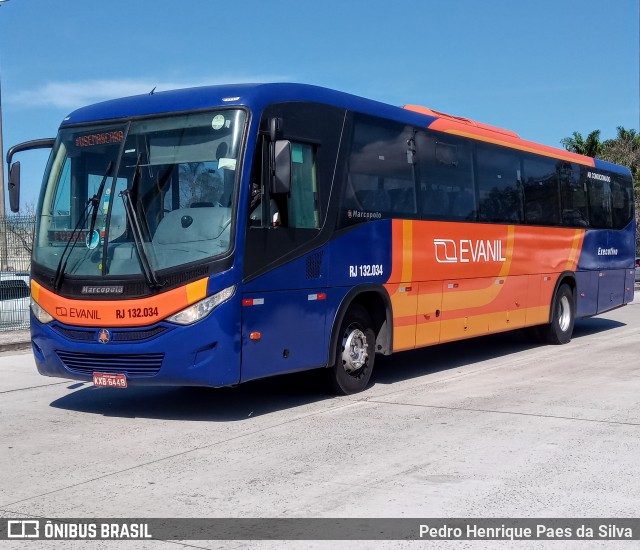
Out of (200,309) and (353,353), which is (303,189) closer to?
(200,309)

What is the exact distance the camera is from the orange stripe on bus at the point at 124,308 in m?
8.62

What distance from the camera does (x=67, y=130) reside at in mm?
10031

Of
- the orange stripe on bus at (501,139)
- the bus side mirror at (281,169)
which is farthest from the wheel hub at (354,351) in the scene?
the orange stripe on bus at (501,139)

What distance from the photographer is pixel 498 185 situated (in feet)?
46.9

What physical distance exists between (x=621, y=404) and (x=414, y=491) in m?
4.42

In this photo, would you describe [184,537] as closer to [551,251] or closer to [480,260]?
[480,260]

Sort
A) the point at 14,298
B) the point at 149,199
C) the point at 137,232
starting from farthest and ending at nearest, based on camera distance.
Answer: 1. the point at 14,298
2. the point at 149,199
3. the point at 137,232

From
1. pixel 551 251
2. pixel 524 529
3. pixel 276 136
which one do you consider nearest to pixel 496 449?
pixel 524 529

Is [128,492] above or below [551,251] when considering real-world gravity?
below

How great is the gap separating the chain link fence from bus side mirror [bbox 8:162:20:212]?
6.70 meters

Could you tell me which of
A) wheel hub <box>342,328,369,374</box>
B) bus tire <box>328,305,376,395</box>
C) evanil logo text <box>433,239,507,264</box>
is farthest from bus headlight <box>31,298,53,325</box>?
evanil logo text <box>433,239,507,264</box>

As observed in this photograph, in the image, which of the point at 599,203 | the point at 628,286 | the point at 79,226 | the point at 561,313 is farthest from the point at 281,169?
the point at 628,286

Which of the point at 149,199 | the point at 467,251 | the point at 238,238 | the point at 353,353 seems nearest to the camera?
the point at 238,238

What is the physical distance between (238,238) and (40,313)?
7.97ft
